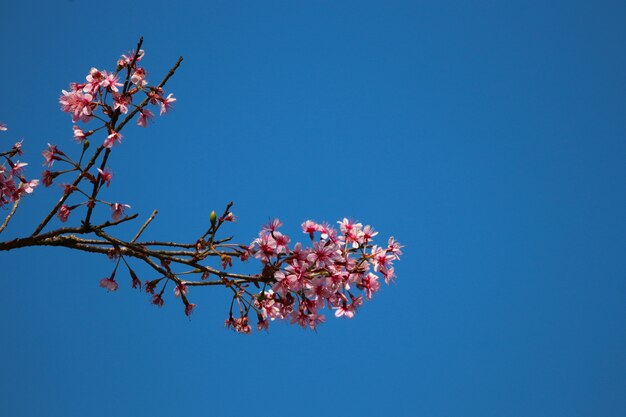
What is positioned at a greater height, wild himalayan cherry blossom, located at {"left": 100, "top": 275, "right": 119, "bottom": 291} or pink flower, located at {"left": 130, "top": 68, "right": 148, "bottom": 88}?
pink flower, located at {"left": 130, "top": 68, "right": 148, "bottom": 88}

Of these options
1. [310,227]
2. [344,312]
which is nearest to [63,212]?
[310,227]

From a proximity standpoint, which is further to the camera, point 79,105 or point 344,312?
point 344,312

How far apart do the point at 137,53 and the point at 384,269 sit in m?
3.37

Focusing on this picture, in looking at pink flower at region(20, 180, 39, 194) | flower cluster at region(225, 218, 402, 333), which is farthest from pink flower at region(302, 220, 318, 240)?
pink flower at region(20, 180, 39, 194)

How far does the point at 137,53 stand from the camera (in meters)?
5.46

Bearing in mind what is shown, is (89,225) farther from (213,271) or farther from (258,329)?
(258,329)

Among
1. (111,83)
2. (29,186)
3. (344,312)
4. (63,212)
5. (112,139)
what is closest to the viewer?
(112,139)

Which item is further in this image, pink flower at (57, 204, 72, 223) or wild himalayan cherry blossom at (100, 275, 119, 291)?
wild himalayan cherry blossom at (100, 275, 119, 291)

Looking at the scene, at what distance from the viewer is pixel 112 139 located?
4.98 metres

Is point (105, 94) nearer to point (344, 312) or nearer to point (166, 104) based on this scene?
point (166, 104)

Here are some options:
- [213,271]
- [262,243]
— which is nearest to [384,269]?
[262,243]

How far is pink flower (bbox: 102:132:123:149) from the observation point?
490 cm

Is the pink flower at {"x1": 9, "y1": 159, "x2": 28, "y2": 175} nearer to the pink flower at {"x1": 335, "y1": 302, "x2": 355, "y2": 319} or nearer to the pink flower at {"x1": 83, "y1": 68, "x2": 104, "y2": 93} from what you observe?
the pink flower at {"x1": 83, "y1": 68, "x2": 104, "y2": 93}

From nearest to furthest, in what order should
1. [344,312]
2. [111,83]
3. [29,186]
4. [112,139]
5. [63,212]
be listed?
[112,139]
[63,212]
[111,83]
[344,312]
[29,186]
